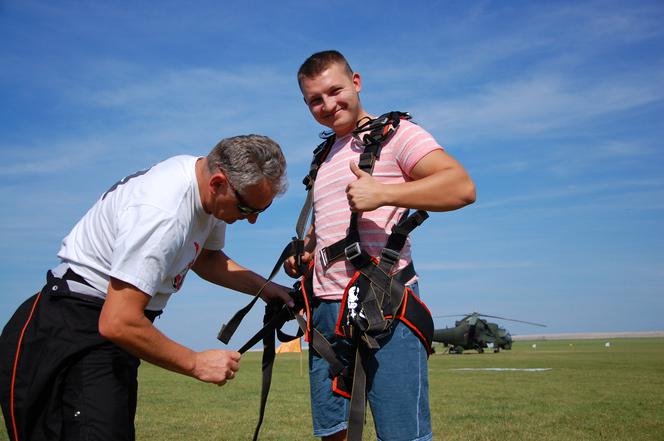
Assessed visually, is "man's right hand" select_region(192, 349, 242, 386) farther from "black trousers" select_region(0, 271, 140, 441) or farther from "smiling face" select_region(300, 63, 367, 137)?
"smiling face" select_region(300, 63, 367, 137)

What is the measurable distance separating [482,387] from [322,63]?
49.3ft

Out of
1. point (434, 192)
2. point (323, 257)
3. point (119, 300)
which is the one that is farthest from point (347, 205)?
point (119, 300)

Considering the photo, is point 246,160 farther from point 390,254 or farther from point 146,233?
point 390,254

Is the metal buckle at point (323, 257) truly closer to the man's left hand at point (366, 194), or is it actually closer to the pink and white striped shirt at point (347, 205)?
the pink and white striped shirt at point (347, 205)

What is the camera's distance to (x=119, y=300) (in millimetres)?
3053

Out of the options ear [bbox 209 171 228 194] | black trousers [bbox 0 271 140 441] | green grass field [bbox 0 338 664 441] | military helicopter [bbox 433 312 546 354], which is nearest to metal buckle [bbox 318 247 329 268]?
ear [bbox 209 171 228 194]

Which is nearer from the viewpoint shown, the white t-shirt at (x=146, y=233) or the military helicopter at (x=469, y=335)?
the white t-shirt at (x=146, y=233)

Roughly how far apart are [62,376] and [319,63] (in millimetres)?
2303

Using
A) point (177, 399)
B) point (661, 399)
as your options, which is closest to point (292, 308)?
point (177, 399)

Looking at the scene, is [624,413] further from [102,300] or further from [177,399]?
[102,300]

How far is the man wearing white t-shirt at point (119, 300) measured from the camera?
122 inches

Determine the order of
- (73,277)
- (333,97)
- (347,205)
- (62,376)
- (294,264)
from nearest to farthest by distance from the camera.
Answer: (62,376) → (73,277) → (347,205) → (333,97) → (294,264)

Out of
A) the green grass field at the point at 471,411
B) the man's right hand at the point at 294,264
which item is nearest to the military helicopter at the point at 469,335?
the green grass field at the point at 471,411

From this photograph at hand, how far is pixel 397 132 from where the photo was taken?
146 inches
